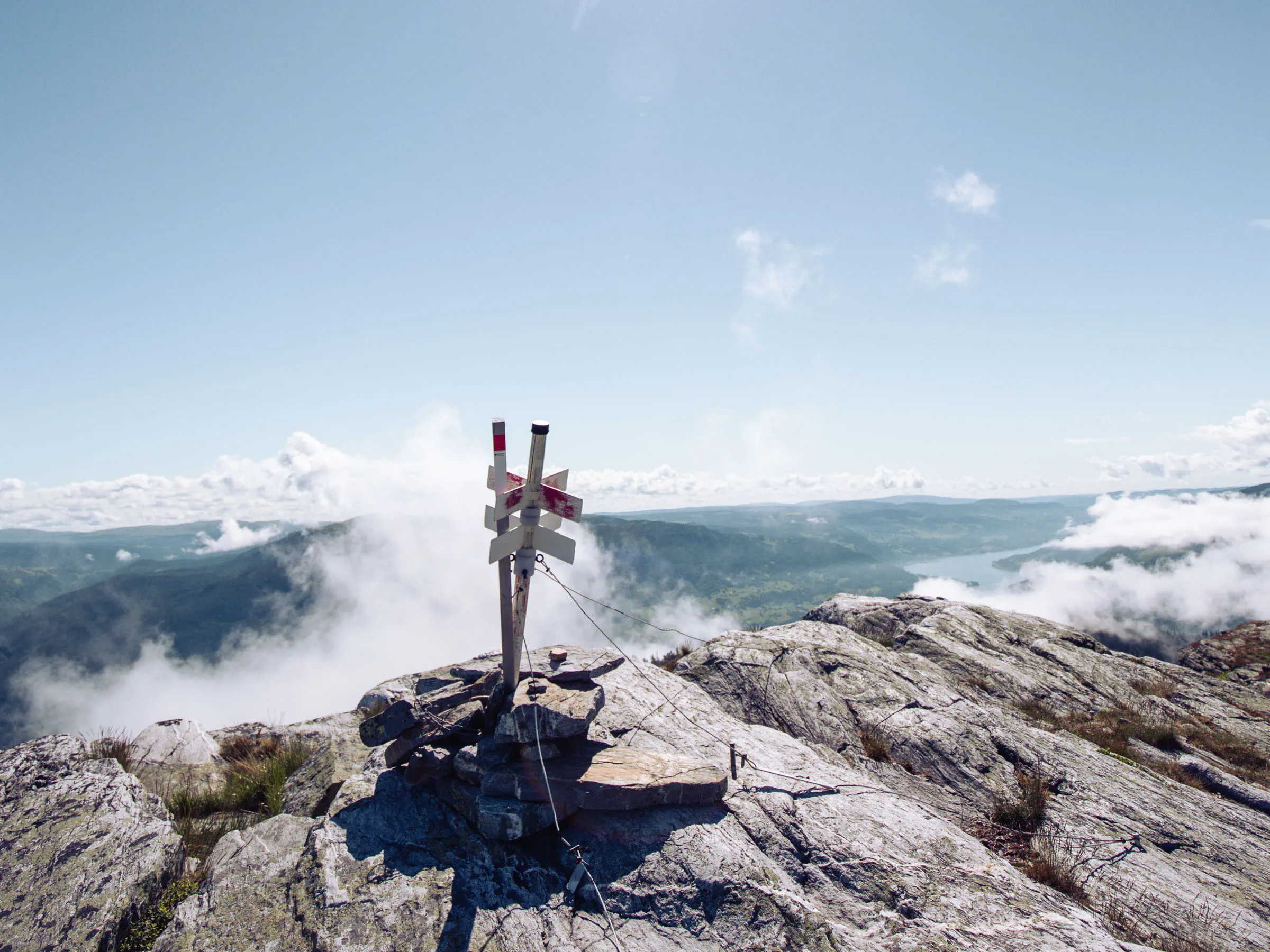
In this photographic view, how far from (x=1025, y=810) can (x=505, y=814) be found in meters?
10.8

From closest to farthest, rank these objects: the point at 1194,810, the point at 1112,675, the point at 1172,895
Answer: the point at 1172,895
the point at 1194,810
the point at 1112,675

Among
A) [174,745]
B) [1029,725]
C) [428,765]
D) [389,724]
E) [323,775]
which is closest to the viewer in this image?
[428,765]

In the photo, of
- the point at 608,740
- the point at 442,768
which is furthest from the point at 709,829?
the point at 442,768

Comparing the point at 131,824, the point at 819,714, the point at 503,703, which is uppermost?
the point at 503,703

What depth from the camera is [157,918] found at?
25.5 ft

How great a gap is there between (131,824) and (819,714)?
15054 mm

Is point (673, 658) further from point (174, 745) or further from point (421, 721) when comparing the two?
point (174, 745)

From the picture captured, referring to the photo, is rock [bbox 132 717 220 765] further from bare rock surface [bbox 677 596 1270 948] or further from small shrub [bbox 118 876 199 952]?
bare rock surface [bbox 677 596 1270 948]

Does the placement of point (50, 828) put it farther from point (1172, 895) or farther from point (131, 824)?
point (1172, 895)

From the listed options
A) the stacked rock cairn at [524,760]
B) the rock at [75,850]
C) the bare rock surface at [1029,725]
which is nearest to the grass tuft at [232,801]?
the rock at [75,850]

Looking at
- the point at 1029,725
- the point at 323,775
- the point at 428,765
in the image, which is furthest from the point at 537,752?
the point at 1029,725

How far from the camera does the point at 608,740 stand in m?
11.0

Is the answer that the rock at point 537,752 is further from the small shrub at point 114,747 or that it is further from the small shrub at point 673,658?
the small shrub at point 673,658

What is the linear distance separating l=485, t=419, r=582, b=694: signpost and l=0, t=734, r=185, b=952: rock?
586cm
